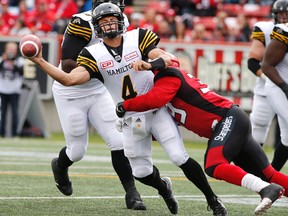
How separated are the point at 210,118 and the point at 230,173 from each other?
0.42m

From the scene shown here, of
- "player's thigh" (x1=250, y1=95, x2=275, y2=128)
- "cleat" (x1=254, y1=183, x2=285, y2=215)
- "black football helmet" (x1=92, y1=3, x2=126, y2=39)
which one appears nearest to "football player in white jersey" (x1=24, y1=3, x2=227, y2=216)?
"black football helmet" (x1=92, y1=3, x2=126, y2=39)

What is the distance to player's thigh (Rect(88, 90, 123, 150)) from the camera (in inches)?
268

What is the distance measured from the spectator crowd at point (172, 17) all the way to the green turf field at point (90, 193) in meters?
5.50

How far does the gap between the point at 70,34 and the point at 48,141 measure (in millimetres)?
7407

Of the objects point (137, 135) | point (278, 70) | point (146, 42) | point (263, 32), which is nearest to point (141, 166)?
point (137, 135)

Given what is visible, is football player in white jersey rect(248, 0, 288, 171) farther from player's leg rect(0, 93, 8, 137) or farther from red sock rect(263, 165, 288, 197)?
player's leg rect(0, 93, 8, 137)

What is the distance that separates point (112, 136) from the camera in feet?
22.3

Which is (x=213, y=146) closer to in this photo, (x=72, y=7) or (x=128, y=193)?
(x=128, y=193)

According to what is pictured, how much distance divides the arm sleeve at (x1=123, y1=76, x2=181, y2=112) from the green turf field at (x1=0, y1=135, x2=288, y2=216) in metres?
0.82

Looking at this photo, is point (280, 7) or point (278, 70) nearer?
point (278, 70)

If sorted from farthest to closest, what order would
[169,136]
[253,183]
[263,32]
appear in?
[263,32], [169,136], [253,183]

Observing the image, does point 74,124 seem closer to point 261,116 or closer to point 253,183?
point 253,183

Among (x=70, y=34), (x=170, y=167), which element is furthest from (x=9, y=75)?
(x=70, y=34)

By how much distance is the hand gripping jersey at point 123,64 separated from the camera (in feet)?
19.7
